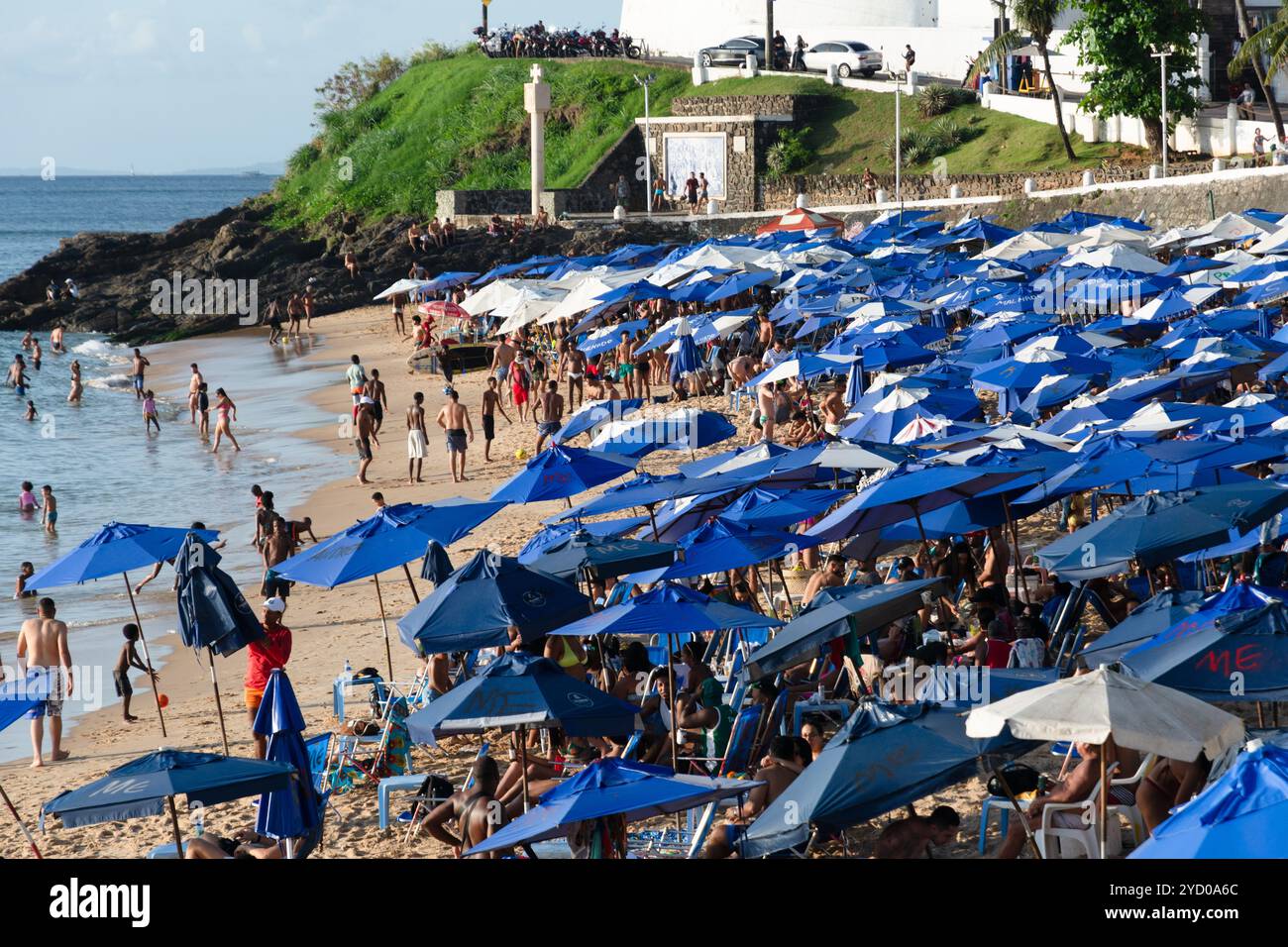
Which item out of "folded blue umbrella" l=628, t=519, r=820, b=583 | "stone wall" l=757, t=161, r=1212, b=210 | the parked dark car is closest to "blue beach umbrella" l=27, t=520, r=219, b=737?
"folded blue umbrella" l=628, t=519, r=820, b=583

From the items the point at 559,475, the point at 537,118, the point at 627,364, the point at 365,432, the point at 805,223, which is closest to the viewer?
the point at 559,475

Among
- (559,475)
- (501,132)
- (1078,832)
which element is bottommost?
(1078,832)

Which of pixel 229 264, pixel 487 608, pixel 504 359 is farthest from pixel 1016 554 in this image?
pixel 229 264

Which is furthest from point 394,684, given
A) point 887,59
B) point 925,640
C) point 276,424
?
point 887,59

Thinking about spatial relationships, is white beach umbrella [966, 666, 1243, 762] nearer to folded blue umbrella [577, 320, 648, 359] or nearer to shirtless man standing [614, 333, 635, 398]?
folded blue umbrella [577, 320, 648, 359]

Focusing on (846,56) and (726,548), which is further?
(846,56)

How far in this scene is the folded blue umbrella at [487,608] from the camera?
9.58m

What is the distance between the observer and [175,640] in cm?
1584

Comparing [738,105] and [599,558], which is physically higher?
[738,105]

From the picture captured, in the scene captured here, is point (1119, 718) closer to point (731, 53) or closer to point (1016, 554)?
point (1016, 554)

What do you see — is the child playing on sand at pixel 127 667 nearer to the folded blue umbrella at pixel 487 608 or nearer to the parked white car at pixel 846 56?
the folded blue umbrella at pixel 487 608

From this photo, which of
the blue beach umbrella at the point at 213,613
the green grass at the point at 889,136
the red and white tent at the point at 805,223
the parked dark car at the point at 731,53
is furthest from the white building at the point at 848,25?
the blue beach umbrella at the point at 213,613

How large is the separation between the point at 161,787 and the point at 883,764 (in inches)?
129

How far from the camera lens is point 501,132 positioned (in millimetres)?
63406
